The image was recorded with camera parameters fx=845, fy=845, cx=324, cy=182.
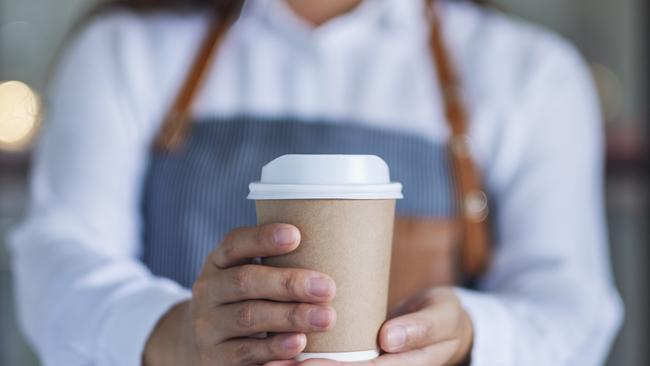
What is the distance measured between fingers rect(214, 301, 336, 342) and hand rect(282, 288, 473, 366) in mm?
17

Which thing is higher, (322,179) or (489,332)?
(322,179)

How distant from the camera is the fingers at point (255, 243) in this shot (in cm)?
34

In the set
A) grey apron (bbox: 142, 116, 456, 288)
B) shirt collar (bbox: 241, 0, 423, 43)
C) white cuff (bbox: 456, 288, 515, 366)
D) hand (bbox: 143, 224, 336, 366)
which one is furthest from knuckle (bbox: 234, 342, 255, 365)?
shirt collar (bbox: 241, 0, 423, 43)

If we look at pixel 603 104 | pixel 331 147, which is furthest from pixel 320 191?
pixel 603 104

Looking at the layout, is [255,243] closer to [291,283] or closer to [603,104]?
[291,283]

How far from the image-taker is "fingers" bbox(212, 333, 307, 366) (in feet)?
1.16

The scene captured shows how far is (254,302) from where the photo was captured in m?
0.36

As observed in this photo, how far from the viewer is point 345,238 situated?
36cm

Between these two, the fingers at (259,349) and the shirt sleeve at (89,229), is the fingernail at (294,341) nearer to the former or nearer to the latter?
the fingers at (259,349)

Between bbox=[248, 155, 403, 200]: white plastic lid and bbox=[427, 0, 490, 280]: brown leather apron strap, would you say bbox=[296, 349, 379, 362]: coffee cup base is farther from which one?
bbox=[427, 0, 490, 280]: brown leather apron strap

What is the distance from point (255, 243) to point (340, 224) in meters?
0.04

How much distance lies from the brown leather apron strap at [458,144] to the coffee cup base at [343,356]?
0.31 meters

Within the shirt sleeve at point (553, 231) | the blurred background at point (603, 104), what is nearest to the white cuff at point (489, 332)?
the shirt sleeve at point (553, 231)

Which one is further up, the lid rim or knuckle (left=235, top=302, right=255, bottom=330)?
the lid rim
